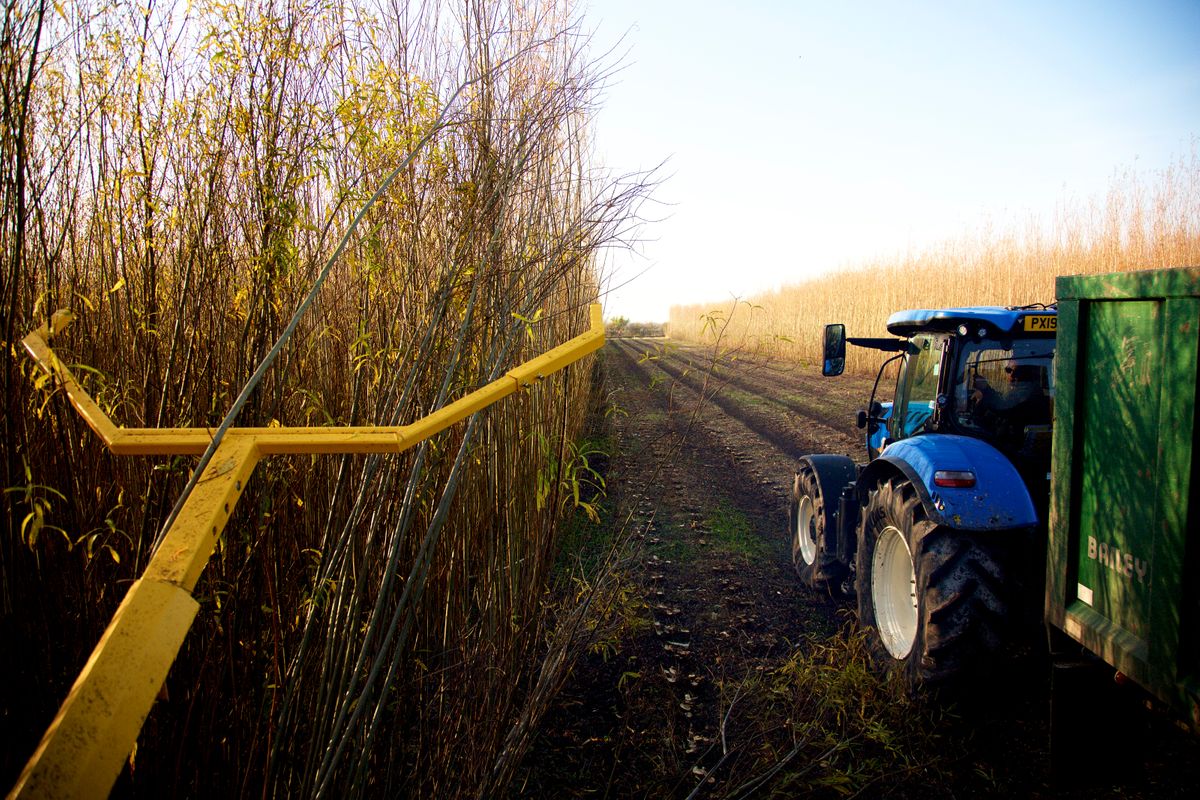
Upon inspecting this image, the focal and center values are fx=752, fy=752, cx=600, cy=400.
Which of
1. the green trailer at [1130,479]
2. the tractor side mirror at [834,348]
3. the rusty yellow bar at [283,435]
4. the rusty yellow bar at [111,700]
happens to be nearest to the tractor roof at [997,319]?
the tractor side mirror at [834,348]

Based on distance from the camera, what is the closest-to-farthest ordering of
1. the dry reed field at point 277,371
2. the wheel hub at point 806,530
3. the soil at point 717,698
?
the dry reed field at point 277,371, the soil at point 717,698, the wheel hub at point 806,530

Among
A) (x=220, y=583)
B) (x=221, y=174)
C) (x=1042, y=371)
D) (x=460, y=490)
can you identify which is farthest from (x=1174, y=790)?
(x=221, y=174)

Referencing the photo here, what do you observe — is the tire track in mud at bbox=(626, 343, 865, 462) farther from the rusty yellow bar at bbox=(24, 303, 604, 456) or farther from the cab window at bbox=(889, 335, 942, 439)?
the rusty yellow bar at bbox=(24, 303, 604, 456)

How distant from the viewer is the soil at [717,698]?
8.48 feet

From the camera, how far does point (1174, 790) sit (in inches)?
98.4

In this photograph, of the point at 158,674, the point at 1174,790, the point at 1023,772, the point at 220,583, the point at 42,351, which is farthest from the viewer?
the point at 1023,772

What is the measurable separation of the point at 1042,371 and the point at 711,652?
1984 mm

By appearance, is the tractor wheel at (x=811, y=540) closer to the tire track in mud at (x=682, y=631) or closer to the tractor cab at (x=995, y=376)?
the tire track in mud at (x=682, y=631)

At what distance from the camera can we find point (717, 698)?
3285 mm

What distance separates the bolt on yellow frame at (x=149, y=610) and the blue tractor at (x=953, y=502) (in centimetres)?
227

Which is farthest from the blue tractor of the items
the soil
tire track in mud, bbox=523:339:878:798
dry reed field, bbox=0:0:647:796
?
dry reed field, bbox=0:0:647:796

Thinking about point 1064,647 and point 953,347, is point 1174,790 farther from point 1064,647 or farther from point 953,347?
point 953,347

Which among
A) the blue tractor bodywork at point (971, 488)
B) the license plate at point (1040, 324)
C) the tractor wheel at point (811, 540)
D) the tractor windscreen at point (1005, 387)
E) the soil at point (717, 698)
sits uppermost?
the license plate at point (1040, 324)

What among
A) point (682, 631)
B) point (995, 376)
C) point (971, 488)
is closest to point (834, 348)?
point (995, 376)
